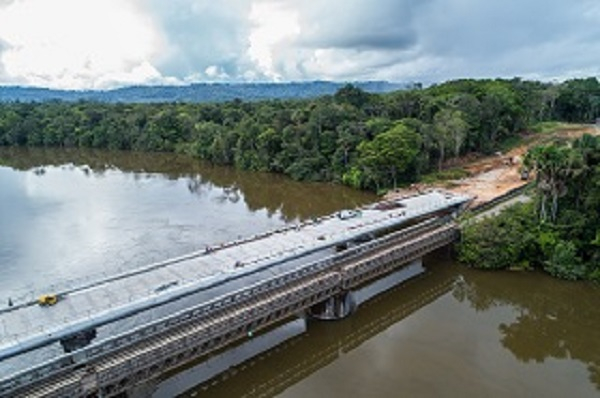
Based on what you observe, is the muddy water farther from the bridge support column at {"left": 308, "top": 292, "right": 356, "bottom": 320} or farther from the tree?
the tree

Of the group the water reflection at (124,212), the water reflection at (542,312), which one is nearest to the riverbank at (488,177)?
the water reflection at (124,212)

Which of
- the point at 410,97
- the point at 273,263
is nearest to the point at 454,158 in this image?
the point at 410,97

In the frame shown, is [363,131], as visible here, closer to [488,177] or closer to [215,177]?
[488,177]

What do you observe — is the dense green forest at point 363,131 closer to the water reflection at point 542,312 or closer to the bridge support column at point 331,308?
the water reflection at point 542,312

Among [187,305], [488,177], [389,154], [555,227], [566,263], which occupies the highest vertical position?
[389,154]

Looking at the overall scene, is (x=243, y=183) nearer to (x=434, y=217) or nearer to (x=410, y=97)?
(x=410, y=97)

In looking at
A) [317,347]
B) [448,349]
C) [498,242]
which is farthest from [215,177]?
[448,349]

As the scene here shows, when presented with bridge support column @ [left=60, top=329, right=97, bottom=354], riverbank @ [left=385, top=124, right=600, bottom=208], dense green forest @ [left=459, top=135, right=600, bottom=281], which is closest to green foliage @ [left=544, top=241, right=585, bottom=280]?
dense green forest @ [left=459, top=135, right=600, bottom=281]
